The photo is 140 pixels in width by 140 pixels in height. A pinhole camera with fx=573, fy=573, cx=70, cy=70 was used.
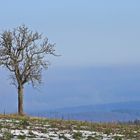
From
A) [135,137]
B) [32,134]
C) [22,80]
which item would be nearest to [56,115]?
[22,80]

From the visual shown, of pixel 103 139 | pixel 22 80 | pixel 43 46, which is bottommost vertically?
pixel 103 139

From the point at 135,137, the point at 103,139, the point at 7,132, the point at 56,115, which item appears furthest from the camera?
the point at 56,115

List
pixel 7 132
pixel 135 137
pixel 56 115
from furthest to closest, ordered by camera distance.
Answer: pixel 56 115
pixel 135 137
pixel 7 132

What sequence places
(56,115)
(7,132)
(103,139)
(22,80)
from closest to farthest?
(7,132)
(103,139)
(56,115)
(22,80)

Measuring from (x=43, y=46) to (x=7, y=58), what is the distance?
4.39 m

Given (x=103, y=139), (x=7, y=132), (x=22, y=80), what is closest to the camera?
Result: (x=7, y=132)

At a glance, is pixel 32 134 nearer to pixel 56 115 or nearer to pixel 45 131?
pixel 45 131

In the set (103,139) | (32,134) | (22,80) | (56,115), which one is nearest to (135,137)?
(103,139)

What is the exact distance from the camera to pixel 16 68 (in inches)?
2491

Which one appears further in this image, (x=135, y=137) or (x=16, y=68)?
(x=16, y=68)

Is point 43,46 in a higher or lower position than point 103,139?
higher

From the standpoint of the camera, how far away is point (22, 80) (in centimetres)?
6325

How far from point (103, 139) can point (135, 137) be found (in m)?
4.09

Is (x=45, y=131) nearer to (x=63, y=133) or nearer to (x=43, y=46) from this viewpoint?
(x=63, y=133)
